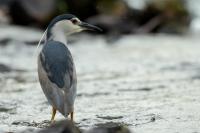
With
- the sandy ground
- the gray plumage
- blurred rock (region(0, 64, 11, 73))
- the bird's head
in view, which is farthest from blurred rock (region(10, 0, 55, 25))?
the gray plumage

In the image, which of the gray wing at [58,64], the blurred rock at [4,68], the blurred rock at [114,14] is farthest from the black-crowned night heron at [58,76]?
the blurred rock at [114,14]

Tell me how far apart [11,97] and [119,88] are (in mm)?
1640

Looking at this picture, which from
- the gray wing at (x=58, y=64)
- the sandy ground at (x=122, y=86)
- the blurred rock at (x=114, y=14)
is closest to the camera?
the gray wing at (x=58, y=64)

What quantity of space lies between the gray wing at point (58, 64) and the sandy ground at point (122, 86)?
491 millimetres

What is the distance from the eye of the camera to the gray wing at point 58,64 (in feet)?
23.0

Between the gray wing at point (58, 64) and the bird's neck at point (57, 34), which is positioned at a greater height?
the bird's neck at point (57, 34)

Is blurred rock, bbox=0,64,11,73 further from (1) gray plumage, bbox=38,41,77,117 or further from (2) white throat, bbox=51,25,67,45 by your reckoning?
(1) gray plumage, bbox=38,41,77,117

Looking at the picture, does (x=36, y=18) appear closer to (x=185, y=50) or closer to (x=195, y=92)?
(x=185, y=50)

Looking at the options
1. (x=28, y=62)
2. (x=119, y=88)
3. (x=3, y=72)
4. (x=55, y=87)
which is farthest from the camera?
(x=28, y=62)

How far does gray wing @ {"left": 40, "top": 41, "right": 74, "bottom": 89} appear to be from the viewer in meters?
7.02

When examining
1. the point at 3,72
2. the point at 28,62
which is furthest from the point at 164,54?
the point at 3,72

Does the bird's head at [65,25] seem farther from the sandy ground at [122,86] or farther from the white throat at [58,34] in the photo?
the sandy ground at [122,86]

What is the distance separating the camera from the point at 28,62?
13.1 m

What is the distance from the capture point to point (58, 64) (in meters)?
7.13
